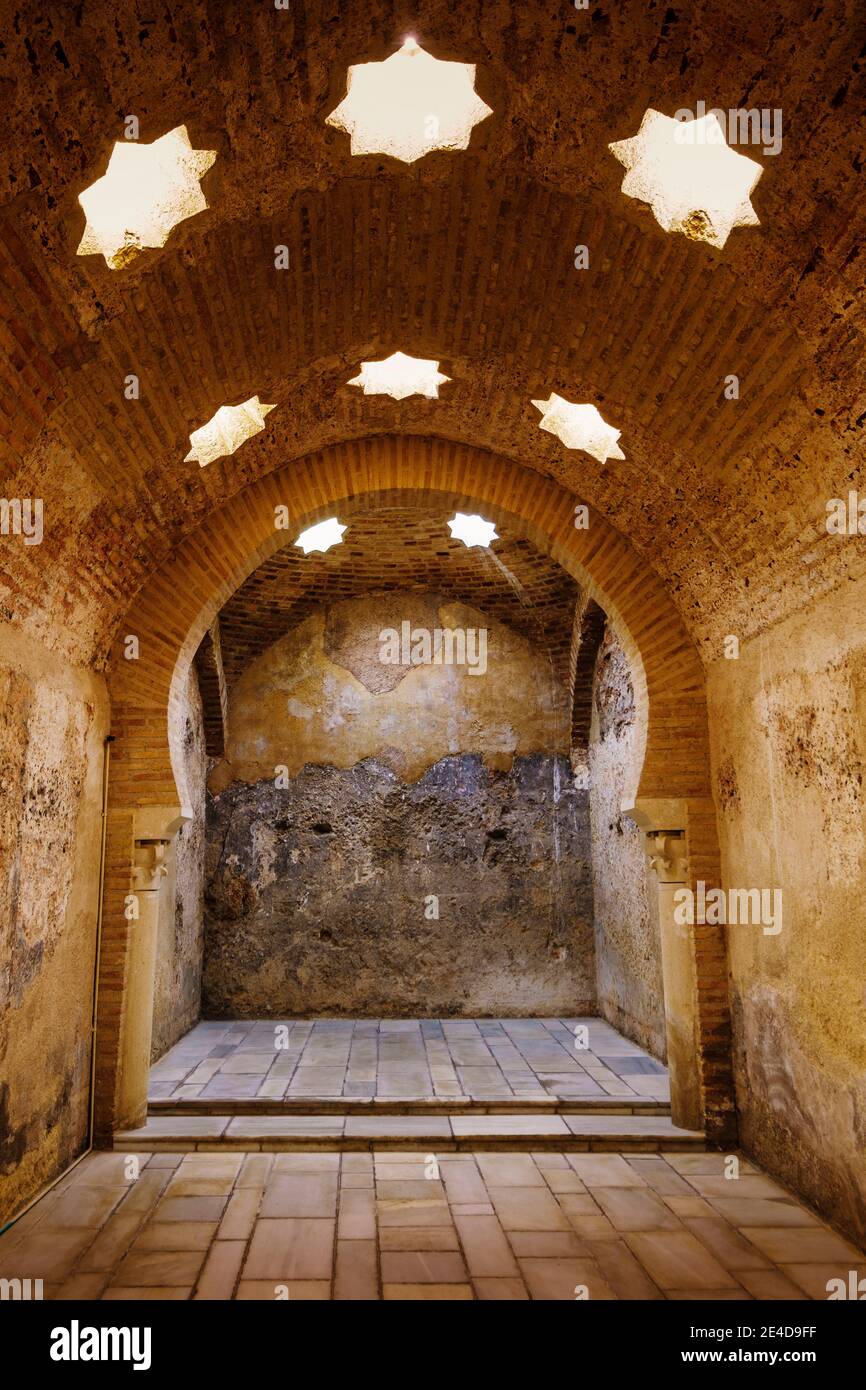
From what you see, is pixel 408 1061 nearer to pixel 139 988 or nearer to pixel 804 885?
pixel 139 988

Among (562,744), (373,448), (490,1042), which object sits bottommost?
(490,1042)

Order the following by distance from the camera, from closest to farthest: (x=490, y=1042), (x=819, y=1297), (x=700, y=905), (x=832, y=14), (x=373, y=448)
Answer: (x=832, y=14) < (x=819, y=1297) < (x=700, y=905) < (x=373, y=448) < (x=490, y=1042)

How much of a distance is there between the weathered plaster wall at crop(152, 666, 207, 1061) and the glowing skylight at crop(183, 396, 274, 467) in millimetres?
2502

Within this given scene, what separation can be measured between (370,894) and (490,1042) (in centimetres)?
245

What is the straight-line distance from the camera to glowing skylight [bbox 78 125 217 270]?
147 inches

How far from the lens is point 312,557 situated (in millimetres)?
10047

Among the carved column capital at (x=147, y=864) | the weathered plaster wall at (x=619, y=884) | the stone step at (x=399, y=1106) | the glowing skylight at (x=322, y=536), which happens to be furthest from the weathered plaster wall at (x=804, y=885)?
the glowing skylight at (x=322, y=536)

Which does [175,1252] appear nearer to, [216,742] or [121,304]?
[121,304]

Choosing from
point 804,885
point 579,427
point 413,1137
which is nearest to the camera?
point 804,885

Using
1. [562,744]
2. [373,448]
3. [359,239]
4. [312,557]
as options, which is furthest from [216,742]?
[359,239]

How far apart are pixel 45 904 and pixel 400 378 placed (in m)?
4.14

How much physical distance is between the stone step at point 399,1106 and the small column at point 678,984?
0.41 metres

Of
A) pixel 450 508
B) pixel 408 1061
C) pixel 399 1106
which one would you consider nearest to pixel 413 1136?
pixel 399 1106

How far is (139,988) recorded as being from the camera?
609cm
